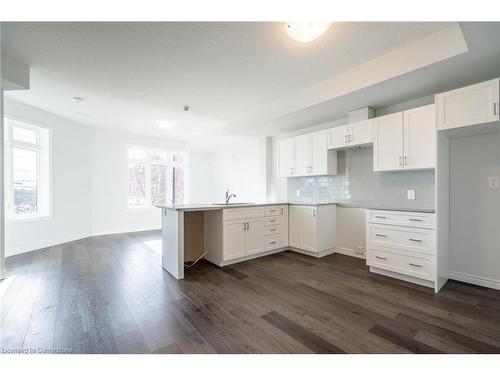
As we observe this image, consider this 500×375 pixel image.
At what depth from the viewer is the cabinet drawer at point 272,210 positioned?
153 inches

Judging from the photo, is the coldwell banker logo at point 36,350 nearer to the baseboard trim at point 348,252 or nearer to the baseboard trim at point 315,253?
the baseboard trim at point 315,253

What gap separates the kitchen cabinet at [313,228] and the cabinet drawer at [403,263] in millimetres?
853

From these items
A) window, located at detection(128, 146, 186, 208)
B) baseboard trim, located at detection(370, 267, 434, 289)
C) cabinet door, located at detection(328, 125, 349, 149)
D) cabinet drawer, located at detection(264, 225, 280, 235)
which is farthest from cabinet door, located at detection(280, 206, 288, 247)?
window, located at detection(128, 146, 186, 208)

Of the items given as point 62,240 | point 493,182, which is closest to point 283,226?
point 493,182

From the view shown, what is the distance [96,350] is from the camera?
1547 mm

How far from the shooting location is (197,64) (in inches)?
105

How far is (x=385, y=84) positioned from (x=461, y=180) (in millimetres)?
1585

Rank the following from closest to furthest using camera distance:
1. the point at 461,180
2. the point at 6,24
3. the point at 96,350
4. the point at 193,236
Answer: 1. the point at 96,350
2. the point at 6,24
3. the point at 461,180
4. the point at 193,236

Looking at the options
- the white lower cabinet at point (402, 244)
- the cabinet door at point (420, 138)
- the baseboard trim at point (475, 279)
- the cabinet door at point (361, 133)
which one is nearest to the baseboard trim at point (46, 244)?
the white lower cabinet at point (402, 244)

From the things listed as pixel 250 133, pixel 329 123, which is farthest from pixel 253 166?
pixel 329 123

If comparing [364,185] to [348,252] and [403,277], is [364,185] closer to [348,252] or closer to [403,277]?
[348,252]

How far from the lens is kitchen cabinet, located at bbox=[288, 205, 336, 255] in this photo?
12.3 feet

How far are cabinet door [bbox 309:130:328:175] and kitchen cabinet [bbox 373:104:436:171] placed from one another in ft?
2.66

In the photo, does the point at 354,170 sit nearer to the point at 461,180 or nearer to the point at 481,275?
the point at 461,180
